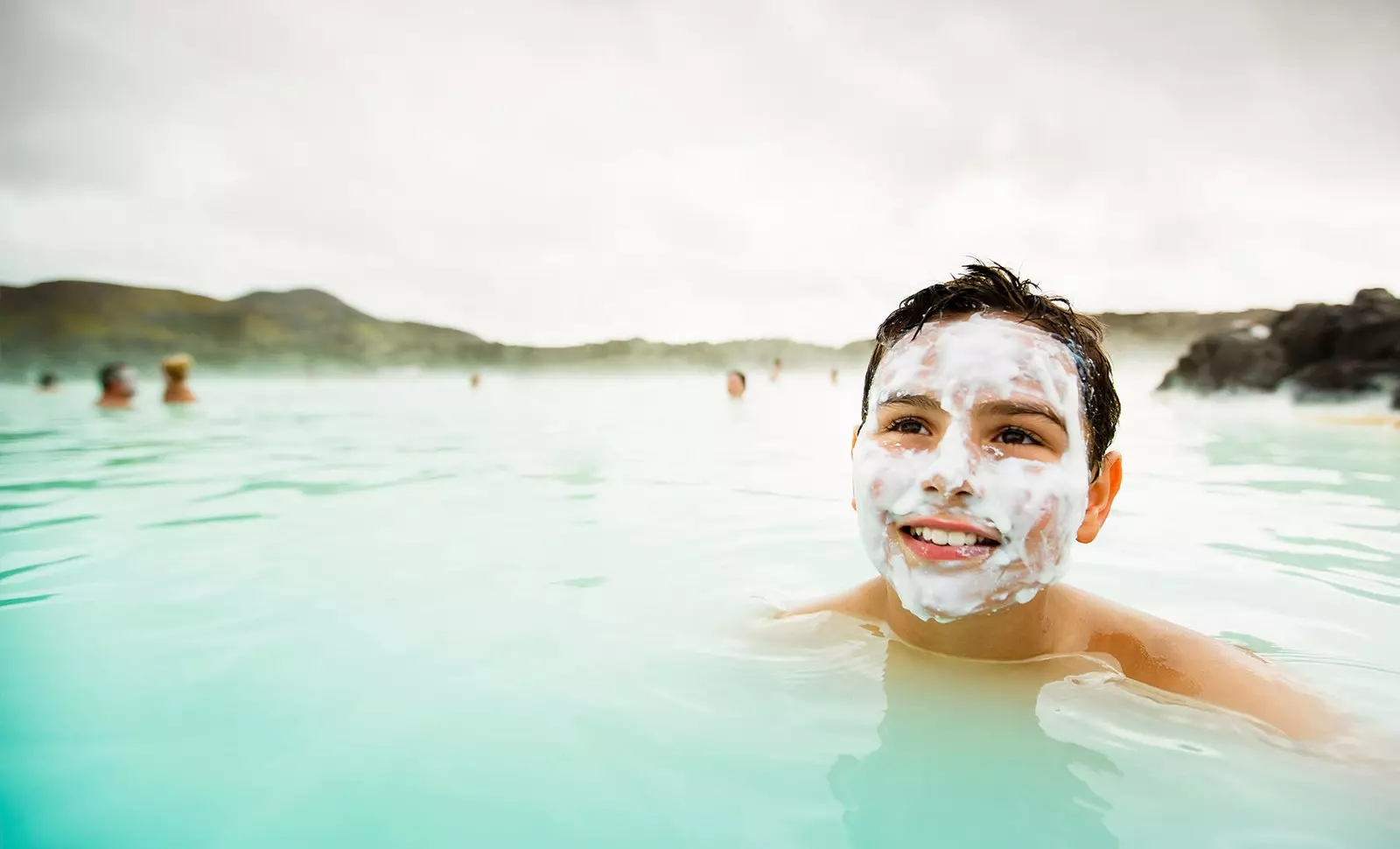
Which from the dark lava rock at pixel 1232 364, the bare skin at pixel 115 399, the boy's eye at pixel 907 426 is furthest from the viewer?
the dark lava rock at pixel 1232 364

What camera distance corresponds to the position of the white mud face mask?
221 cm

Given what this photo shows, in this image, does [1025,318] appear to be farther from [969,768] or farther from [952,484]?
[969,768]

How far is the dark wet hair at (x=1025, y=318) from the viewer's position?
252 centimetres

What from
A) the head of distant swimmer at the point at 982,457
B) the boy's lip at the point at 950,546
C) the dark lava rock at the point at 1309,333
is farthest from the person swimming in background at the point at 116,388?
the dark lava rock at the point at 1309,333

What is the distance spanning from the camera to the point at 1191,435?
11727 mm

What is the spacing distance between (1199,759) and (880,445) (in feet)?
4.15

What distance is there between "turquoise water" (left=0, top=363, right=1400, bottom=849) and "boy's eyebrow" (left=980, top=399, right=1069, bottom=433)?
38.5 inches

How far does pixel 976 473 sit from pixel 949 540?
0.73 ft

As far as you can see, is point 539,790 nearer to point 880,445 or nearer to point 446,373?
point 880,445

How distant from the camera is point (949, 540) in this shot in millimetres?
2271

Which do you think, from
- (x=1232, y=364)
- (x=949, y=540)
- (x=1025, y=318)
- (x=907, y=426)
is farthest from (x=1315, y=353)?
(x=949, y=540)

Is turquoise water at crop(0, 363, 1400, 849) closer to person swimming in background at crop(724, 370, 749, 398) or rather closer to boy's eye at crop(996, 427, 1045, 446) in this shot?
boy's eye at crop(996, 427, 1045, 446)

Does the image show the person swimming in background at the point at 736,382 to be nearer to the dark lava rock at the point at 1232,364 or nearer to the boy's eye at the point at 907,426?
the dark lava rock at the point at 1232,364

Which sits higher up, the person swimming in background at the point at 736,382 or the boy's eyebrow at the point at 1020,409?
the person swimming in background at the point at 736,382
